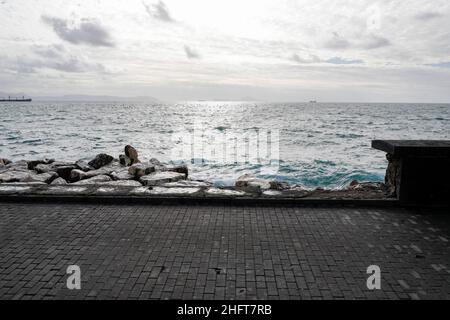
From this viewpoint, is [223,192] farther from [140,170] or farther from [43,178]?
[43,178]

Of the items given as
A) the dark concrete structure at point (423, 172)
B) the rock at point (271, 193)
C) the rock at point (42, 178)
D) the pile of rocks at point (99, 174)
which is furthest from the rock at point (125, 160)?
the dark concrete structure at point (423, 172)

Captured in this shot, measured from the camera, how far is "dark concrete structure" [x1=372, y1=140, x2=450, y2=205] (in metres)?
5.88

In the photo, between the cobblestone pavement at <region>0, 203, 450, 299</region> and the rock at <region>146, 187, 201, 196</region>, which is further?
the rock at <region>146, 187, 201, 196</region>

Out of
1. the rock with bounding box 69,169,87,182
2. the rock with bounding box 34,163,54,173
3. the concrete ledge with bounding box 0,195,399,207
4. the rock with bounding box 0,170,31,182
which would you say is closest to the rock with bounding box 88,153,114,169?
the rock with bounding box 34,163,54,173

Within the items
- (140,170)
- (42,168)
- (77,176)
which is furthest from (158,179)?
(42,168)

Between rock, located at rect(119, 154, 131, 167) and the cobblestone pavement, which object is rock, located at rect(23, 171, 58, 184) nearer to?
the cobblestone pavement

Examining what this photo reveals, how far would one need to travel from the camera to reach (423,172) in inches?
235

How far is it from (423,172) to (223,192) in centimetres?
349

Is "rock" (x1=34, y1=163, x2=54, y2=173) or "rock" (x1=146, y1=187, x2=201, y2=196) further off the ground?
"rock" (x1=146, y1=187, x2=201, y2=196)

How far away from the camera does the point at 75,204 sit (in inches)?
246

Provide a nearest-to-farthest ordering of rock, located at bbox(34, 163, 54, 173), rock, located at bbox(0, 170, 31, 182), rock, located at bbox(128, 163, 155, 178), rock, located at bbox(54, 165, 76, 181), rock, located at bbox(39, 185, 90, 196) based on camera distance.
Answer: rock, located at bbox(39, 185, 90, 196) < rock, located at bbox(0, 170, 31, 182) < rock, located at bbox(128, 163, 155, 178) < rock, located at bbox(54, 165, 76, 181) < rock, located at bbox(34, 163, 54, 173)

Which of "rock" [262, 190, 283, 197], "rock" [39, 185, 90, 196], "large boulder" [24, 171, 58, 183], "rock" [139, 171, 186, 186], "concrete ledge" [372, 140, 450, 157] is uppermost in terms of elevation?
"concrete ledge" [372, 140, 450, 157]

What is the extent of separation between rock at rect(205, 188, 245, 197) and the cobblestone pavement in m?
0.39
